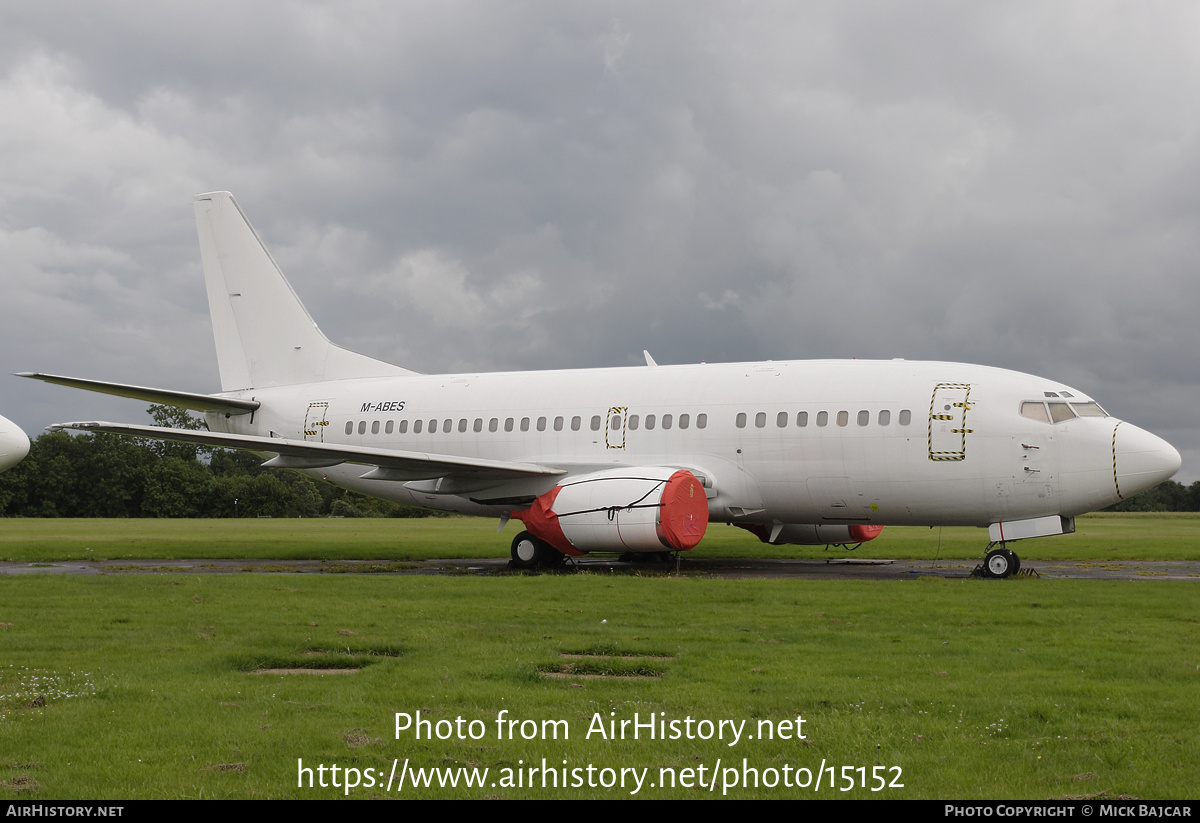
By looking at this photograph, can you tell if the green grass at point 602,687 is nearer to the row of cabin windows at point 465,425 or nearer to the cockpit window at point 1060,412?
the cockpit window at point 1060,412

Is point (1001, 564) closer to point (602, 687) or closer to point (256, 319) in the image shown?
point (602, 687)

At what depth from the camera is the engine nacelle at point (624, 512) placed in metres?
19.0

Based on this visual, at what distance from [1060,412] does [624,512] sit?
27.3 ft

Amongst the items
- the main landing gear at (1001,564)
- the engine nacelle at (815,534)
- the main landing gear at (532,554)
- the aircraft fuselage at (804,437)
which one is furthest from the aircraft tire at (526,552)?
the main landing gear at (1001,564)

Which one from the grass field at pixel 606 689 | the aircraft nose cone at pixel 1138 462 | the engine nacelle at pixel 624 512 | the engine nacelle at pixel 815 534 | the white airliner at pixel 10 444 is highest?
the white airliner at pixel 10 444

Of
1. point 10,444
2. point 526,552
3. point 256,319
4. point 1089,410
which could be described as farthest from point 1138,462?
point 256,319

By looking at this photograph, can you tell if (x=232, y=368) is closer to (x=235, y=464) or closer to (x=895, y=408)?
(x=895, y=408)

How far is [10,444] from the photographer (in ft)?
61.8

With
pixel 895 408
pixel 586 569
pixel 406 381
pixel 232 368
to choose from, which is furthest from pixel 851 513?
pixel 232 368

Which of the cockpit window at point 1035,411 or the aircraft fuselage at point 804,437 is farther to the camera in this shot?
the cockpit window at point 1035,411

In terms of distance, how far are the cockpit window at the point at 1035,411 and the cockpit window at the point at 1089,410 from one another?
56 cm

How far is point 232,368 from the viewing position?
28.9 metres

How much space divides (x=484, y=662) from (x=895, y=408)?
12.6m

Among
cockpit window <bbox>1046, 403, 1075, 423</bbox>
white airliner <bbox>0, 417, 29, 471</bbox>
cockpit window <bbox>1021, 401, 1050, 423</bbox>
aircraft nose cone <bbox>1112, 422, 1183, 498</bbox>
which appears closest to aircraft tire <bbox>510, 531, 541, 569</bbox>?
white airliner <bbox>0, 417, 29, 471</bbox>
